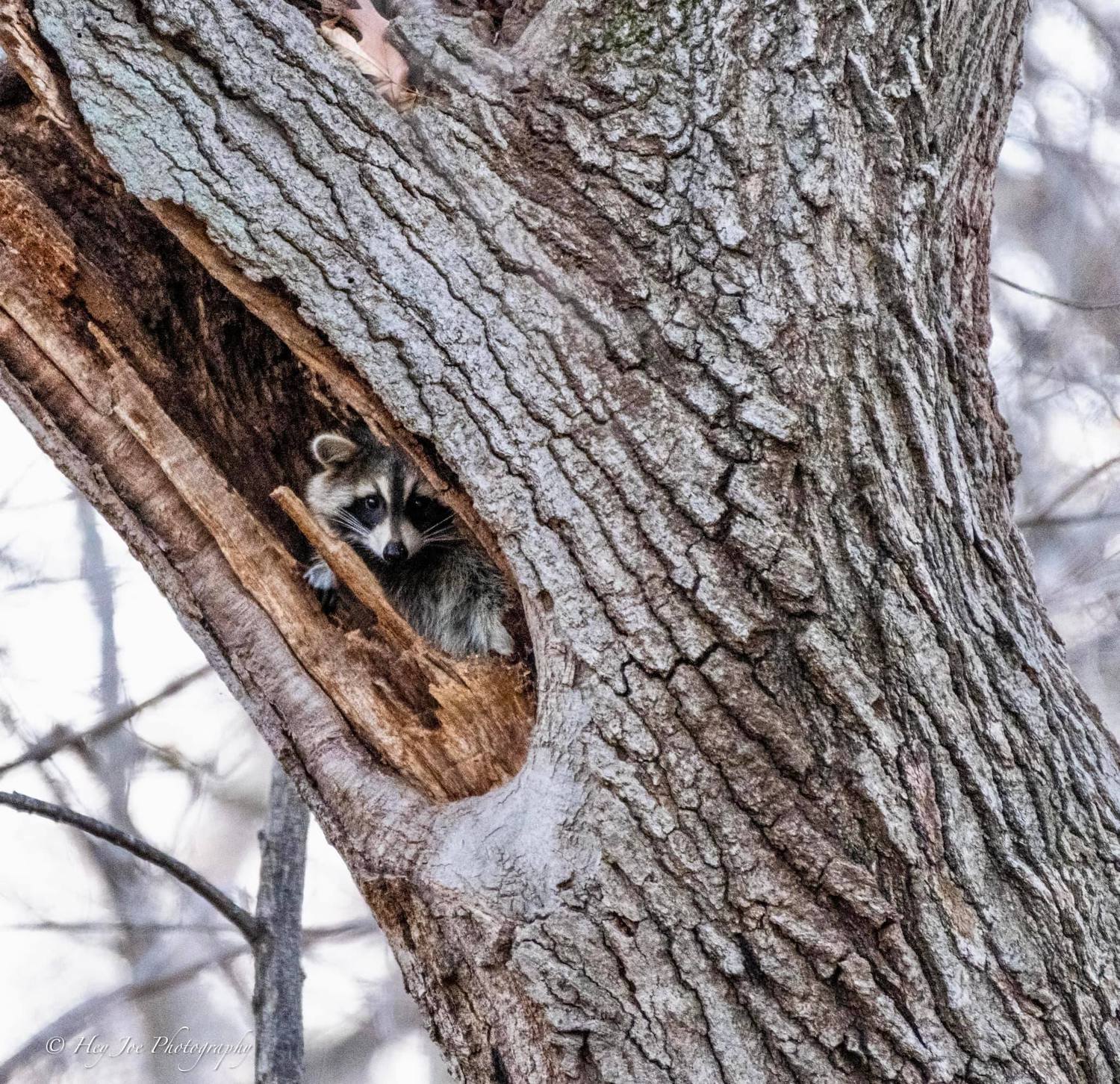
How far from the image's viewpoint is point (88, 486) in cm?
222

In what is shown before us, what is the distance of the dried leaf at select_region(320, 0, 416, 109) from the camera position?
71.6 inches

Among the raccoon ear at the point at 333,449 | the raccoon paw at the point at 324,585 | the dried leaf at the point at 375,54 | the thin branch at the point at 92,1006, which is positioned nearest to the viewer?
the dried leaf at the point at 375,54

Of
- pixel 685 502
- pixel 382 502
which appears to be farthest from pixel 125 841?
pixel 685 502

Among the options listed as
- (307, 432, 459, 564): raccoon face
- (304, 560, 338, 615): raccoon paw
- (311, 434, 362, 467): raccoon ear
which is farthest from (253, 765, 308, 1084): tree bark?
(311, 434, 362, 467): raccoon ear

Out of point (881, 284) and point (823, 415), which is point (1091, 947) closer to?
point (823, 415)

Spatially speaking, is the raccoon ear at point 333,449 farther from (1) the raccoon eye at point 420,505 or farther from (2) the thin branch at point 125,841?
(2) the thin branch at point 125,841

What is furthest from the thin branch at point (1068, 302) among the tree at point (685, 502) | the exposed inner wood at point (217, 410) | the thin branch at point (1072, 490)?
the exposed inner wood at point (217, 410)

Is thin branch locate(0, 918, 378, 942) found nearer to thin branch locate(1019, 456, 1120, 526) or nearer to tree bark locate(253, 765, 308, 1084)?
tree bark locate(253, 765, 308, 1084)

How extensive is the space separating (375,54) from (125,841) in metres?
1.80

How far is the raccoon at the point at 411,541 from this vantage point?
3.16 m

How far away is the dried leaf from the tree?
0.04 metres

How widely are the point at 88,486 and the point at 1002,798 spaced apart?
176cm

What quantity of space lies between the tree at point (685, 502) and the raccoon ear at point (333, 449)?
1.22 meters

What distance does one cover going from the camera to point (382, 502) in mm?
3535
